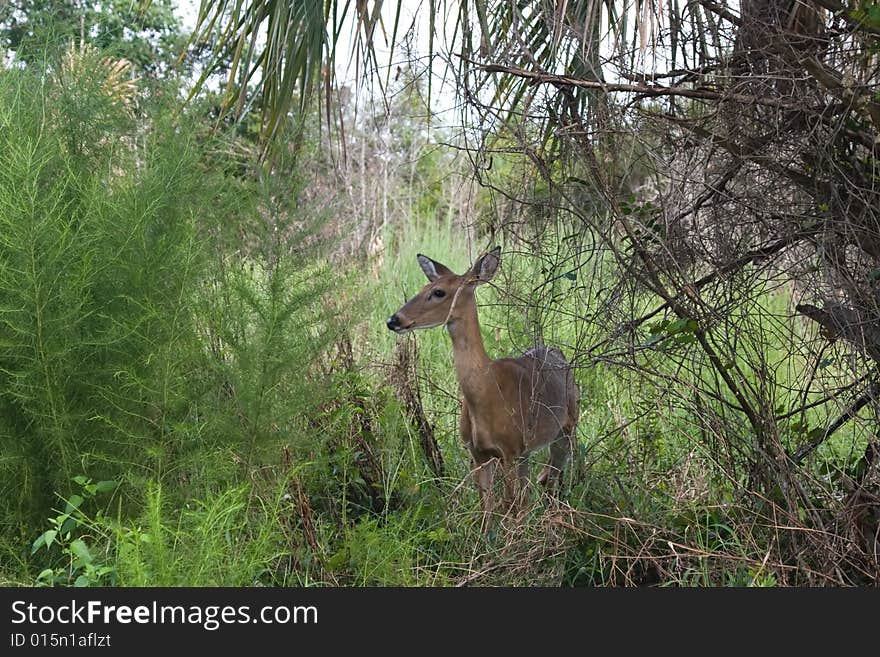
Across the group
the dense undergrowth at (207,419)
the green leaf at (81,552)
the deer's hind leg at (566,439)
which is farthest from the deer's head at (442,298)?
the green leaf at (81,552)

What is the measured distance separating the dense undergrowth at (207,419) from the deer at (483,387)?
24 cm

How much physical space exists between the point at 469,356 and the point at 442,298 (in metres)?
0.30

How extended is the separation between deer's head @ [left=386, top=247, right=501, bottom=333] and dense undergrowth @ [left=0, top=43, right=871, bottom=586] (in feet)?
0.94

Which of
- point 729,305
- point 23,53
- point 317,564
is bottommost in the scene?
point 317,564

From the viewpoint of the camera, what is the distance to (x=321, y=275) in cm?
456

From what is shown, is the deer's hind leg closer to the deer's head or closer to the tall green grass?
the deer's head

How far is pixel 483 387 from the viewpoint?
195 inches

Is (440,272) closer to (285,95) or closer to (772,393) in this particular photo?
(285,95)

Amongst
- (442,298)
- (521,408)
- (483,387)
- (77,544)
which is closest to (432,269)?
Result: (442,298)

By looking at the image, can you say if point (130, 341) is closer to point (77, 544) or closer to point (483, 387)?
point (77, 544)

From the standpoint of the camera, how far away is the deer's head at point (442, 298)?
473 centimetres

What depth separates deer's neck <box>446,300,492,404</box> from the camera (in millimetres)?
4945

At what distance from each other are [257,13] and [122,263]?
4.46ft

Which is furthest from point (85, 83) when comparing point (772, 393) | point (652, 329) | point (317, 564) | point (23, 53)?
point (772, 393)
